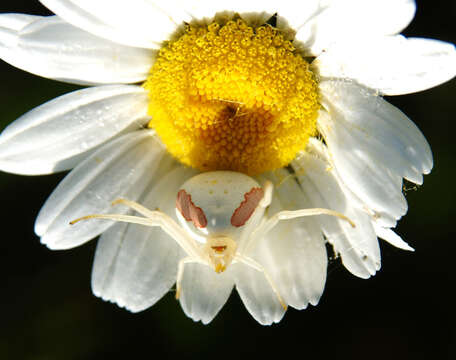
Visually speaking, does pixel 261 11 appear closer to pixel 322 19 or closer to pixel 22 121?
pixel 322 19

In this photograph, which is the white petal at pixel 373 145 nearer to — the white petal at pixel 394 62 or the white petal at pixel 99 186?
the white petal at pixel 394 62

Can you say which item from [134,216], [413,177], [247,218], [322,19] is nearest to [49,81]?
[134,216]

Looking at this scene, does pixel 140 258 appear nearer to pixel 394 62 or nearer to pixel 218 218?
pixel 218 218

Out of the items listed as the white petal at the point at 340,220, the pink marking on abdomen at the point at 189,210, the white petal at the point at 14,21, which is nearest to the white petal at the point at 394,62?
the white petal at the point at 340,220

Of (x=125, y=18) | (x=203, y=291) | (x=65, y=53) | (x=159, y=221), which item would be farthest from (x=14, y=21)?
(x=203, y=291)

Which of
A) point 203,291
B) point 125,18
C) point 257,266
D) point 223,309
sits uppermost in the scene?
point 125,18

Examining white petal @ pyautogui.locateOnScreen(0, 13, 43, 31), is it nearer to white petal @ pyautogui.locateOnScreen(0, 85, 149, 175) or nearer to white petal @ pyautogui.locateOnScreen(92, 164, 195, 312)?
white petal @ pyautogui.locateOnScreen(0, 85, 149, 175)
